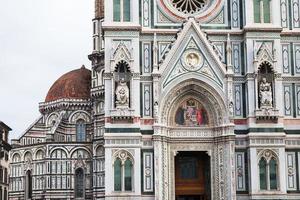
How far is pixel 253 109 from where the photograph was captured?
32.1 m

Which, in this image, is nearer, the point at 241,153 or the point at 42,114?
the point at 241,153

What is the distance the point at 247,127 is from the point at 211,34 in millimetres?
4391

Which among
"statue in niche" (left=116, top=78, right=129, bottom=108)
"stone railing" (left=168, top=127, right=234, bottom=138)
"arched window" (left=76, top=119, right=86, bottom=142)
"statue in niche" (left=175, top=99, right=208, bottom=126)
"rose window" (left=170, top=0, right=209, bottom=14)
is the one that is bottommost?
"stone railing" (left=168, top=127, right=234, bottom=138)

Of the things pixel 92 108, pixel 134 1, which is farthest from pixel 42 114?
pixel 134 1

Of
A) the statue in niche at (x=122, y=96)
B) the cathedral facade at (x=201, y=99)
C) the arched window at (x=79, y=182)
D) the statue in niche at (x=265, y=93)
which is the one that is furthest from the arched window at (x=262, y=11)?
the arched window at (x=79, y=182)

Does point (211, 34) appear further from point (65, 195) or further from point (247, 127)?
point (65, 195)

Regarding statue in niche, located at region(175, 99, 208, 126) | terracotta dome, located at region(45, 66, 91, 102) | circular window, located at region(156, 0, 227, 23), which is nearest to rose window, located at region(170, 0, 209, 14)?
circular window, located at region(156, 0, 227, 23)

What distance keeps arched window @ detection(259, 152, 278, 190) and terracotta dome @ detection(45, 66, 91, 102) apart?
107 feet

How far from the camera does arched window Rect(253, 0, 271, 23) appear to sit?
32.9m

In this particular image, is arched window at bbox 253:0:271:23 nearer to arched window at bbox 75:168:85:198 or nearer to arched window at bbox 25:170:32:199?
arched window at bbox 75:168:85:198

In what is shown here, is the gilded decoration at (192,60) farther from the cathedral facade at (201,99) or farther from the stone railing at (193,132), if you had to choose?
the stone railing at (193,132)

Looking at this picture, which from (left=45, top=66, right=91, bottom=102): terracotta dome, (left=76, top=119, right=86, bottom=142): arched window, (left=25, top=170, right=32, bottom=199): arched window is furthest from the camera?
(left=45, top=66, right=91, bottom=102): terracotta dome

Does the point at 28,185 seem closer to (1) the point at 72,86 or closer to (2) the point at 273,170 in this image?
(1) the point at 72,86

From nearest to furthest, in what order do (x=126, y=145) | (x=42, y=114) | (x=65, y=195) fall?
(x=126, y=145), (x=65, y=195), (x=42, y=114)
